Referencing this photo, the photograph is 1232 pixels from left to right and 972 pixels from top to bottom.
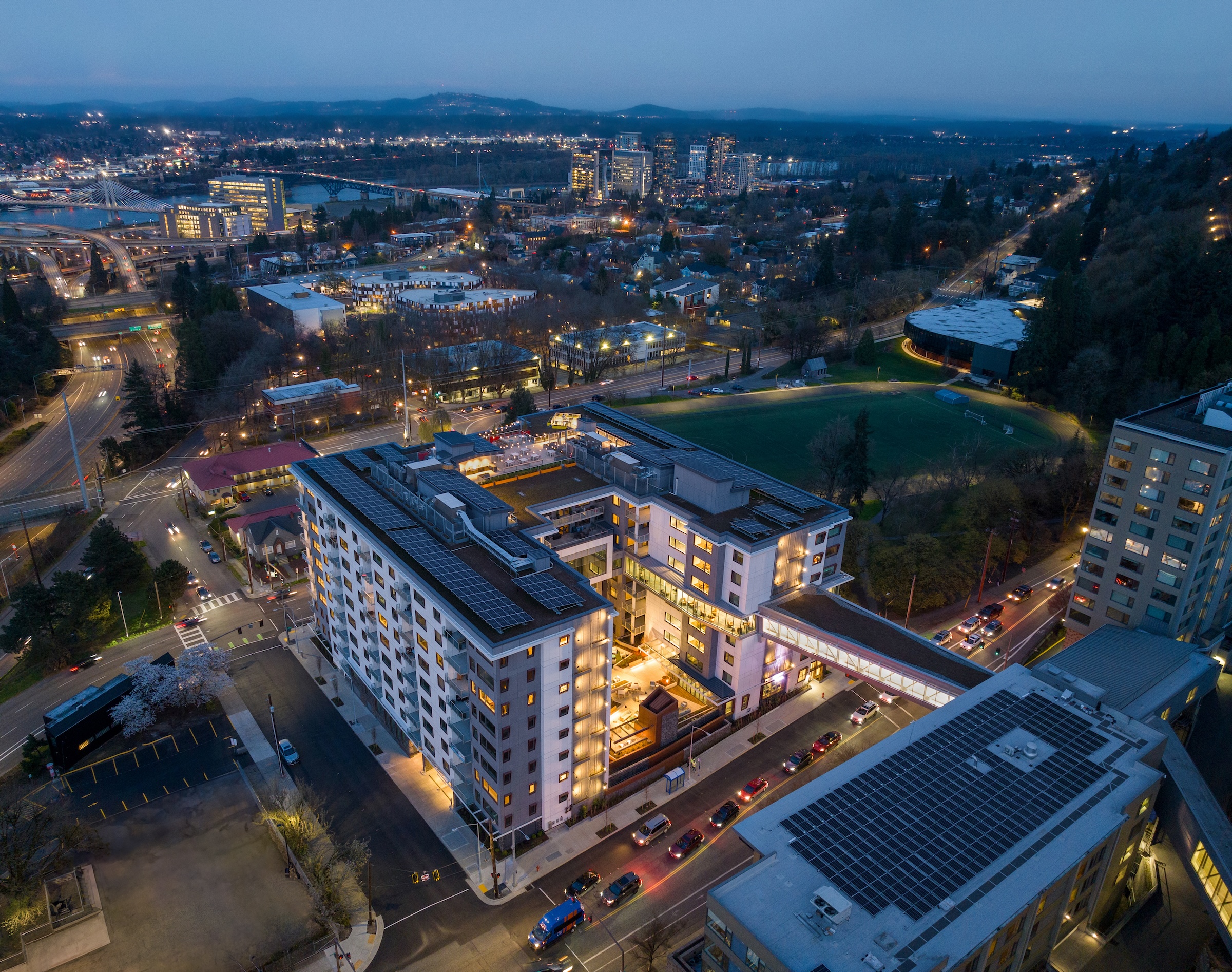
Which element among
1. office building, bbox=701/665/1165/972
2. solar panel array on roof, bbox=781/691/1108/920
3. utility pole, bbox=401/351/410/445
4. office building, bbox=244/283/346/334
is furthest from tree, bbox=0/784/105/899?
office building, bbox=244/283/346/334

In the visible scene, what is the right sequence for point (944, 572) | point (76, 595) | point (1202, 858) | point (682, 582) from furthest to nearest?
point (944, 572), point (76, 595), point (682, 582), point (1202, 858)

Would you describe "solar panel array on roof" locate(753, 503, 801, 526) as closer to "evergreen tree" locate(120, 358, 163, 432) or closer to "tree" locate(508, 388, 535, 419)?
"tree" locate(508, 388, 535, 419)

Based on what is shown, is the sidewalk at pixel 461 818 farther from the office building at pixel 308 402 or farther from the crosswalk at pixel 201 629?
the office building at pixel 308 402

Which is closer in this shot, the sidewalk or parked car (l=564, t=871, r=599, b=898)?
parked car (l=564, t=871, r=599, b=898)

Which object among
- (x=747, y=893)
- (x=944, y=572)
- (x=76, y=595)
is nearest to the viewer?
(x=747, y=893)

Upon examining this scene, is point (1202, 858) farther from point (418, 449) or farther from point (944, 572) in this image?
point (418, 449)

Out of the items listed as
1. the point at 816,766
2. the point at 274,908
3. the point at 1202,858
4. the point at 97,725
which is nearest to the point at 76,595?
the point at 97,725

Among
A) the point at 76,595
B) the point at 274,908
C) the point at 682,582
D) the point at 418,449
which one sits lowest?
the point at 274,908
